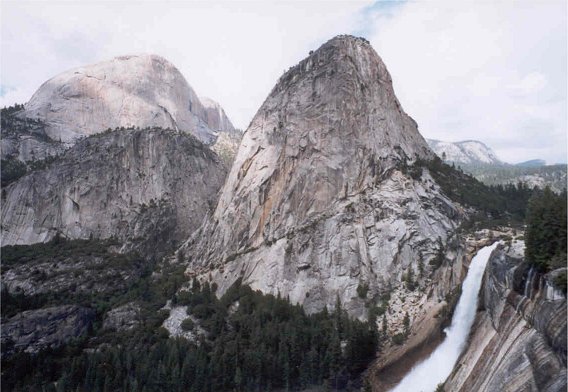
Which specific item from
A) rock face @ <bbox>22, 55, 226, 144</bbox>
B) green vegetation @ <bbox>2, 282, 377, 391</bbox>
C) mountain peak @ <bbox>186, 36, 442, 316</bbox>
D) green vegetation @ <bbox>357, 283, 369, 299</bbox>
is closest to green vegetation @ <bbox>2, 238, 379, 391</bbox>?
green vegetation @ <bbox>2, 282, 377, 391</bbox>

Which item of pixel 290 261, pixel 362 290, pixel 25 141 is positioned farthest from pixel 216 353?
pixel 25 141

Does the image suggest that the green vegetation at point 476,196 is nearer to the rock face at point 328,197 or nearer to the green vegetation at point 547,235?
the rock face at point 328,197

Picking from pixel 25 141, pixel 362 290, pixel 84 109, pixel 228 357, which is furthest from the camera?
pixel 84 109

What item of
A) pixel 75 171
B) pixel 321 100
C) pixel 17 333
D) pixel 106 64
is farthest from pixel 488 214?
pixel 106 64

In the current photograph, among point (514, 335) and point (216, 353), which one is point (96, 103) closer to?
point (216, 353)

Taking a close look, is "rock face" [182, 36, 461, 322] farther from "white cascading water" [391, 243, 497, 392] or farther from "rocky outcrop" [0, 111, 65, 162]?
"rocky outcrop" [0, 111, 65, 162]
